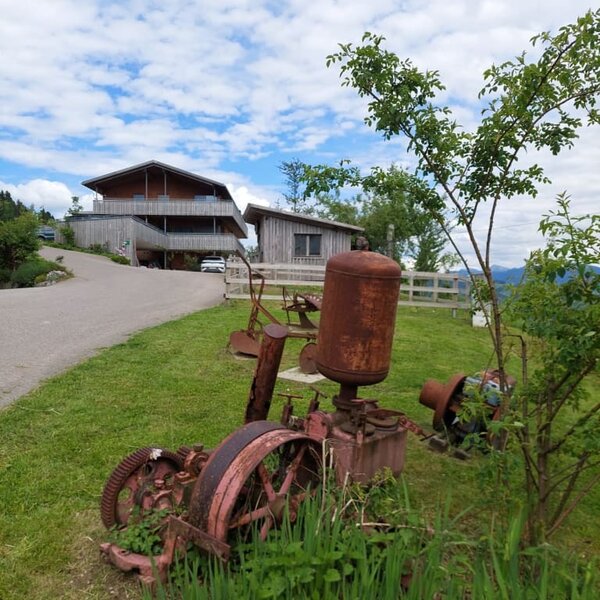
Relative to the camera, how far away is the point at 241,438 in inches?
97.7

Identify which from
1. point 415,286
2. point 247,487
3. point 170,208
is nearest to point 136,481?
point 247,487

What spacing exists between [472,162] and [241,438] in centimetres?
215

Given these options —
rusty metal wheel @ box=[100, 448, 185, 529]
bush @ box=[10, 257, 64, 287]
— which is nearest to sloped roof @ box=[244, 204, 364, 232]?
bush @ box=[10, 257, 64, 287]

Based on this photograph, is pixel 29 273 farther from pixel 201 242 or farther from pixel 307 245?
pixel 201 242

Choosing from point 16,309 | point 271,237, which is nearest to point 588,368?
point 16,309

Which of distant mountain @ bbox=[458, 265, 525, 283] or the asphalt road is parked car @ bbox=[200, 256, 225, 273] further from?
distant mountain @ bbox=[458, 265, 525, 283]

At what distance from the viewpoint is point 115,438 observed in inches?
169

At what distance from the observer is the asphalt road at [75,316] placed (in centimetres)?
667

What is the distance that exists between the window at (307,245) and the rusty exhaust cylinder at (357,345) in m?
20.4

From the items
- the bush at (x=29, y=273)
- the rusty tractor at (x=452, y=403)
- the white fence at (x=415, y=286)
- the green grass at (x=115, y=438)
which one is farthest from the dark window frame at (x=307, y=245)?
the rusty tractor at (x=452, y=403)

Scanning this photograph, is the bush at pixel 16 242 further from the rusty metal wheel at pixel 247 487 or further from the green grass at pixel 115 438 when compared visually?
the rusty metal wheel at pixel 247 487

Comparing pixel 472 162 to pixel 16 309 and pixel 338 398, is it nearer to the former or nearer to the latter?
pixel 338 398

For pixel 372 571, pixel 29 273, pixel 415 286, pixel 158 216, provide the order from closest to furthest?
pixel 372 571
pixel 415 286
pixel 29 273
pixel 158 216

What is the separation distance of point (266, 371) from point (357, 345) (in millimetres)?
649
